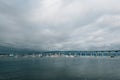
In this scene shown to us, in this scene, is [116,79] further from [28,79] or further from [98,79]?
[28,79]

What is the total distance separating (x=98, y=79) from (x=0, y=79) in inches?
2334

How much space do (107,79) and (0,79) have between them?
2545 inches

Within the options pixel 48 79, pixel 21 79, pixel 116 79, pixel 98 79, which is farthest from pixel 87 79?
pixel 21 79

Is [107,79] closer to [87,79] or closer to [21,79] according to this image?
[87,79]

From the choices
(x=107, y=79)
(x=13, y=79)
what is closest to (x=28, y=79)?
(x=13, y=79)

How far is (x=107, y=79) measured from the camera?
84.1 m

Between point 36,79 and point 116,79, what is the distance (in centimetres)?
4759

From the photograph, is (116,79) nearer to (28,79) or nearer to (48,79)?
(48,79)

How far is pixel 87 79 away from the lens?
8350cm

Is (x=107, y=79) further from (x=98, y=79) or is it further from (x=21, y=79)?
(x=21, y=79)

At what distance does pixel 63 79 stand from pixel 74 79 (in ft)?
21.4

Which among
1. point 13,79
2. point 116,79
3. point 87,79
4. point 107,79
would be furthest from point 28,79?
point 116,79

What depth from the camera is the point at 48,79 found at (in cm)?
8394

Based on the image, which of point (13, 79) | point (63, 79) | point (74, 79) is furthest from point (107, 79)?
point (13, 79)
